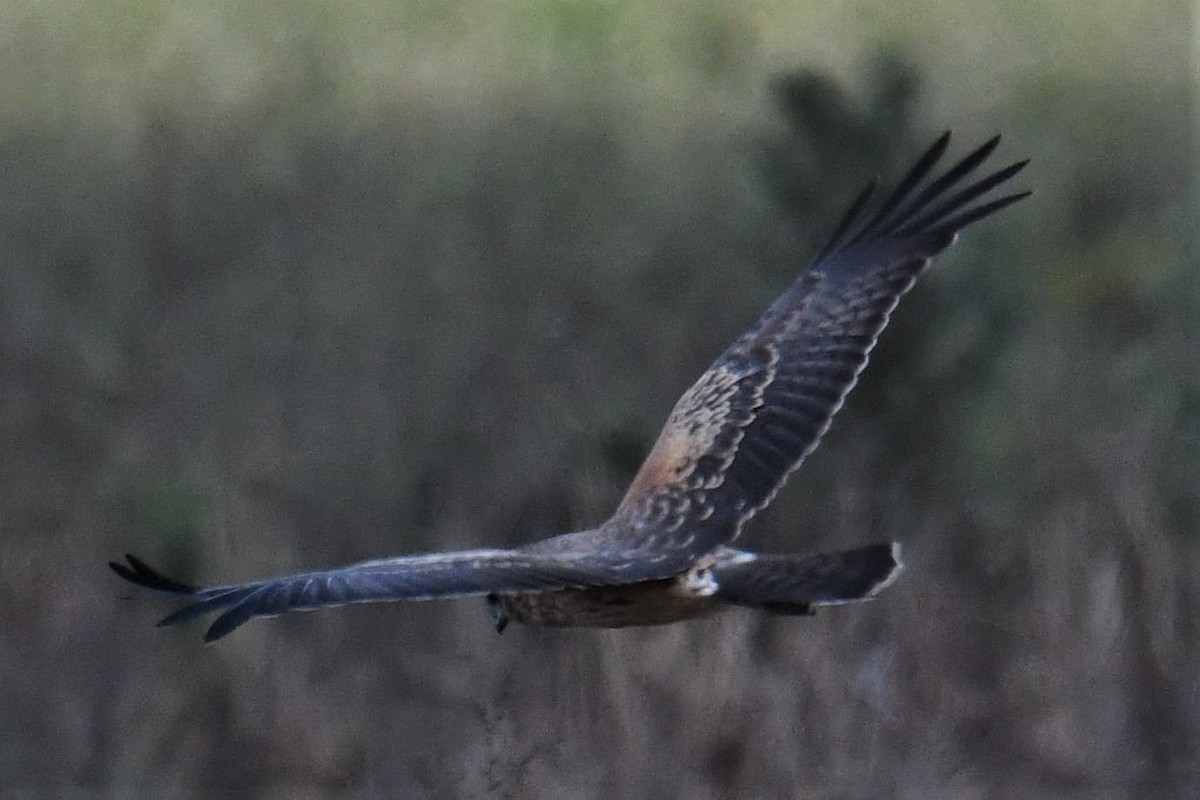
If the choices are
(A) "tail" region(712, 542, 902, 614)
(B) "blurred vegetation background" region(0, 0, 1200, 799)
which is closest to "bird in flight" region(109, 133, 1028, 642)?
(A) "tail" region(712, 542, 902, 614)

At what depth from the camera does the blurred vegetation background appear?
7.85 metres

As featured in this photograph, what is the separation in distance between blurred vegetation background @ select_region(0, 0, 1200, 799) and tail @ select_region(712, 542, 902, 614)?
4.91ft

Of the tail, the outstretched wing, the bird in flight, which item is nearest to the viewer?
the outstretched wing

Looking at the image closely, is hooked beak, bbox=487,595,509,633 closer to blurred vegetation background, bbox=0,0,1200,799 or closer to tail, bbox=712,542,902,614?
tail, bbox=712,542,902,614

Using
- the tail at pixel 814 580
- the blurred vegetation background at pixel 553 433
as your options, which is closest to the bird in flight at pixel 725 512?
the tail at pixel 814 580

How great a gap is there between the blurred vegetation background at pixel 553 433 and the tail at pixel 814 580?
1.50m

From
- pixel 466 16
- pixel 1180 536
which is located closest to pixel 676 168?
pixel 466 16

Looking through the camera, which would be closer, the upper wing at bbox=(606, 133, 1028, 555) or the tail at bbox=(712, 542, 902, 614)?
the tail at bbox=(712, 542, 902, 614)

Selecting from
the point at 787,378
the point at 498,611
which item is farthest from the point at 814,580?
the point at 787,378

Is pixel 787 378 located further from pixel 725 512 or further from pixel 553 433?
pixel 553 433

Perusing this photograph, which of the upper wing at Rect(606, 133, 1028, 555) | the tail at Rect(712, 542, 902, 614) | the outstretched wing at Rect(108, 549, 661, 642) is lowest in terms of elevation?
the tail at Rect(712, 542, 902, 614)

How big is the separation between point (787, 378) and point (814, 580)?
3.60 feet

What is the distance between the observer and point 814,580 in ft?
19.5

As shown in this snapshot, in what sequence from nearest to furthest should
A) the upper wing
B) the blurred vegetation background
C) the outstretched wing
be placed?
the outstretched wing < the upper wing < the blurred vegetation background
